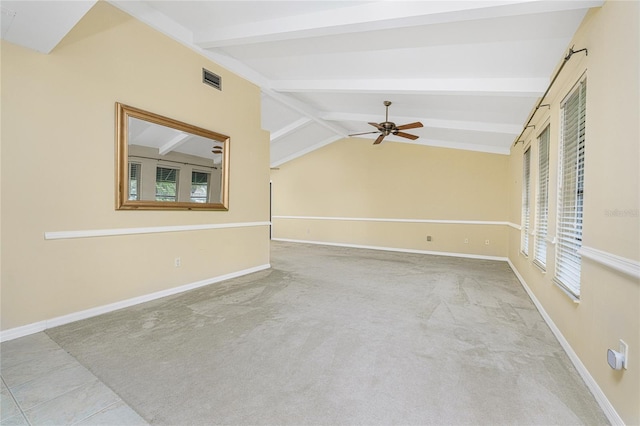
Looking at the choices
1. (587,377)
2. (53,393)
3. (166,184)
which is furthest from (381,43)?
(53,393)

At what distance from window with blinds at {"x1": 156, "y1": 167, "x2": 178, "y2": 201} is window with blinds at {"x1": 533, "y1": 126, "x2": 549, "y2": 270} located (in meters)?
4.23

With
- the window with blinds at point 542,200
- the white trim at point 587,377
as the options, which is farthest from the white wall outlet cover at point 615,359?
the window with blinds at point 542,200

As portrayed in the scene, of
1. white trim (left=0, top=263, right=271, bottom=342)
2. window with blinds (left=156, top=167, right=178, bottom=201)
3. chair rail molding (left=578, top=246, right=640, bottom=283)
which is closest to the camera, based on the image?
chair rail molding (left=578, top=246, right=640, bottom=283)

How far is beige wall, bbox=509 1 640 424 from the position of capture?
138 cm

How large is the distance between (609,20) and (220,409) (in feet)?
10.1

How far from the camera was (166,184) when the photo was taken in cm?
347

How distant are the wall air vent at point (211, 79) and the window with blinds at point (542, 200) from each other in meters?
4.00

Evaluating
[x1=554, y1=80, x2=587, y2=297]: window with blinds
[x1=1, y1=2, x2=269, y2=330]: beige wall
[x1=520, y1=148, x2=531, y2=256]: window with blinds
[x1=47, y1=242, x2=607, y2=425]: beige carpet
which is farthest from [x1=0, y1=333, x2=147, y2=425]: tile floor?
[x1=520, y1=148, x2=531, y2=256]: window with blinds

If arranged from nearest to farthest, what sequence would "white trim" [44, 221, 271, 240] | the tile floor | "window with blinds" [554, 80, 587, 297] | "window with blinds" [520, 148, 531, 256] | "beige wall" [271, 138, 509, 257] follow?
the tile floor
"window with blinds" [554, 80, 587, 297]
"white trim" [44, 221, 271, 240]
"window with blinds" [520, 148, 531, 256]
"beige wall" [271, 138, 509, 257]

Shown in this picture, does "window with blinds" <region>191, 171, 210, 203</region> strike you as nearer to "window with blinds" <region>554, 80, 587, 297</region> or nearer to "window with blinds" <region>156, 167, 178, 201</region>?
"window with blinds" <region>156, 167, 178, 201</region>

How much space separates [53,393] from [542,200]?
4.61 metres

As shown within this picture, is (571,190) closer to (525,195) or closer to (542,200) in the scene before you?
(542,200)

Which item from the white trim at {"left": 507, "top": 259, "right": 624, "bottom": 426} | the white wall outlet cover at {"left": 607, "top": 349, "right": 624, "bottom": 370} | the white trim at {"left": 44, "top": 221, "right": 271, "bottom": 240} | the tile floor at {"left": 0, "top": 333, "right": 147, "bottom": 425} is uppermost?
the white trim at {"left": 44, "top": 221, "right": 271, "bottom": 240}

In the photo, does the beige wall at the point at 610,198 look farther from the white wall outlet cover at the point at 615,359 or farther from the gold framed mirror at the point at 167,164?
the gold framed mirror at the point at 167,164
